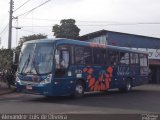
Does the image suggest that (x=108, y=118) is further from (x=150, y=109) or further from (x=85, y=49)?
(x=85, y=49)

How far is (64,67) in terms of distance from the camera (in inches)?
757

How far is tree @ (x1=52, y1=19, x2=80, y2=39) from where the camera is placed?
67119 mm

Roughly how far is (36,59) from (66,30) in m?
48.7

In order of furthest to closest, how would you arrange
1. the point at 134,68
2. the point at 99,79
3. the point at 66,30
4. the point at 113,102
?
the point at 66,30
the point at 134,68
the point at 99,79
the point at 113,102

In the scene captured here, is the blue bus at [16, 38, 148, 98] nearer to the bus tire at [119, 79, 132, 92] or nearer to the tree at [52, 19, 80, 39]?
the bus tire at [119, 79, 132, 92]

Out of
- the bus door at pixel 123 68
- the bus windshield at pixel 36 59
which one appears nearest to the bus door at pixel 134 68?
the bus door at pixel 123 68

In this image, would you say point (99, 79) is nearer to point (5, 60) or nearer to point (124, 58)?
point (124, 58)

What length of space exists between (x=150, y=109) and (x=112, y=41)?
111 feet

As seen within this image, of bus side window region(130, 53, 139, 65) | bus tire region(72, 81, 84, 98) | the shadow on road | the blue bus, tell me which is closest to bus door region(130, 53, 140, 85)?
bus side window region(130, 53, 139, 65)

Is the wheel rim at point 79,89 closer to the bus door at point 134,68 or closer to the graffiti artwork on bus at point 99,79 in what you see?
the graffiti artwork on bus at point 99,79

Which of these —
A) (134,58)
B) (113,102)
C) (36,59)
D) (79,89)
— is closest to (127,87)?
(134,58)

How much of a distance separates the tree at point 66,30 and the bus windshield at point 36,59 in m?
47.0

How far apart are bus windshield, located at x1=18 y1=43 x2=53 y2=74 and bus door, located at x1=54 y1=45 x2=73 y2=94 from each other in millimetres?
Answer: 398

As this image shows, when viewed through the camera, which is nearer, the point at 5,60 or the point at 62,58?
the point at 62,58
